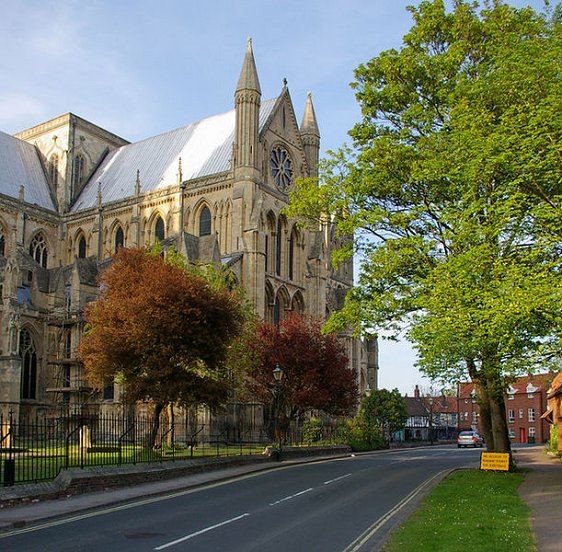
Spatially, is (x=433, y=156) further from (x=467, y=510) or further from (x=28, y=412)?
(x=28, y=412)

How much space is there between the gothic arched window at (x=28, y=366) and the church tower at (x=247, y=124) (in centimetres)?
1908

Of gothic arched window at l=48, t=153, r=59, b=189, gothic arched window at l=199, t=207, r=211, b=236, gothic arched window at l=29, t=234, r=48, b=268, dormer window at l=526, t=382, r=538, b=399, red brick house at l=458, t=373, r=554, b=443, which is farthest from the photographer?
dormer window at l=526, t=382, r=538, b=399

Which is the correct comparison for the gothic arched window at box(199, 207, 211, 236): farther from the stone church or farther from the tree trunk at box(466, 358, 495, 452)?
the tree trunk at box(466, 358, 495, 452)

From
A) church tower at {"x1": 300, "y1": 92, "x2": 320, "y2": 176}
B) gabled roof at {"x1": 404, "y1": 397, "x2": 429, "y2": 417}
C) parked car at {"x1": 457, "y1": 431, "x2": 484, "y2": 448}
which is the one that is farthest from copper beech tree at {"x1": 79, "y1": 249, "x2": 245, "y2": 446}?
gabled roof at {"x1": 404, "y1": 397, "x2": 429, "y2": 417}

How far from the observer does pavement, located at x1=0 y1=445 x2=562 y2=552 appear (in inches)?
499

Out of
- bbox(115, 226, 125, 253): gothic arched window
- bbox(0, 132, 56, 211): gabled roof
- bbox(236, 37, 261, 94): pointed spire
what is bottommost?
bbox(115, 226, 125, 253): gothic arched window

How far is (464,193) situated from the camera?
20031 mm

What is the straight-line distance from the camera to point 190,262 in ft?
148

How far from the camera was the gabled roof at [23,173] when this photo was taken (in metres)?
60.3

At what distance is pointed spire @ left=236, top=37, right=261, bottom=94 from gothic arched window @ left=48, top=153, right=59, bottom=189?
21930mm

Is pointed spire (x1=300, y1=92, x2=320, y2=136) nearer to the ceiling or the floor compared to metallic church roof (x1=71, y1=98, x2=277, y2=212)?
nearer to the ceiling

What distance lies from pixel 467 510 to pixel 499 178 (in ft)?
30.2

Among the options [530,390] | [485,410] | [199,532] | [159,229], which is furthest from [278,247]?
[530,390]

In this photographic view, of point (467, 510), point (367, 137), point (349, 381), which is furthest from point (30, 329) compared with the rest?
point (467, 510)
